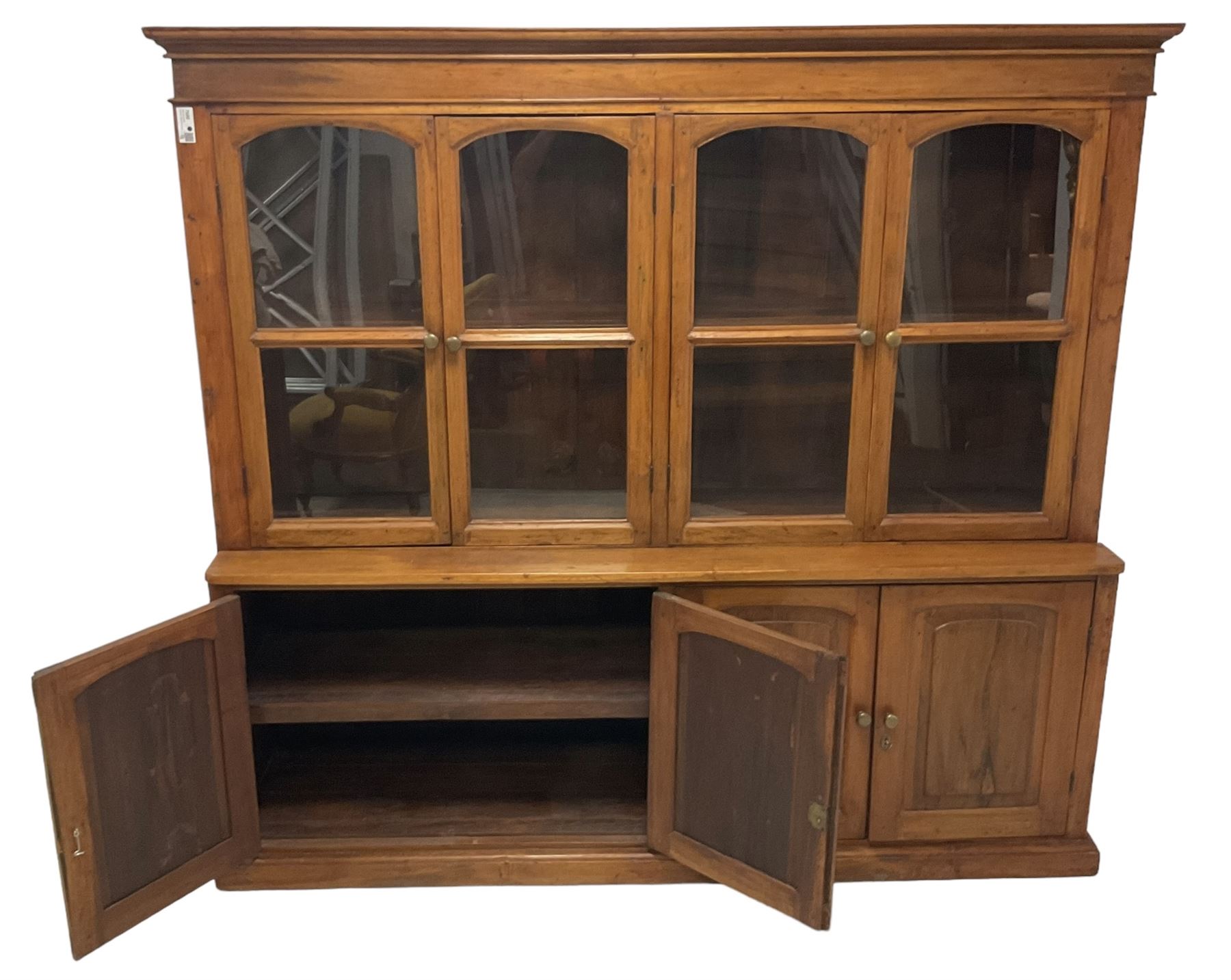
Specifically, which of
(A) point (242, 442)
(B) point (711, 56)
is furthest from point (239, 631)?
(B) point (711, 56)

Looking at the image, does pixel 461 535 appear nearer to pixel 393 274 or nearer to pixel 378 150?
pixel 393 274

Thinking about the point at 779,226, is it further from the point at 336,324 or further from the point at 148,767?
the point at 148,767

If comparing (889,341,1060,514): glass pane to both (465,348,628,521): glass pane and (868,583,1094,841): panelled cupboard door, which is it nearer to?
(868,583,1094,841): panelled cupboard door

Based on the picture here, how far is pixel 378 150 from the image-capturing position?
2.55 metres

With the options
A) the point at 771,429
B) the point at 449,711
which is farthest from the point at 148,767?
the point at 771,429

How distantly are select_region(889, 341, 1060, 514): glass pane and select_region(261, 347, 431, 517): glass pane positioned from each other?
1106 mm

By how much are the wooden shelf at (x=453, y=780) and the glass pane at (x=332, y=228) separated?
116 cm

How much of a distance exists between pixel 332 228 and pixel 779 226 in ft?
3.21

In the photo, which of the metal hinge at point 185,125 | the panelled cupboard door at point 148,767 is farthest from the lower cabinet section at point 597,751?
the metal hinge at point 185,125

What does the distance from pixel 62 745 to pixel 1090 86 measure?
8.12ft

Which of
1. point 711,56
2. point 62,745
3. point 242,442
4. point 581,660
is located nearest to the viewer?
point 62,745

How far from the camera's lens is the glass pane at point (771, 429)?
272 centimetres

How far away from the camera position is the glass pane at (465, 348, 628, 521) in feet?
8.92

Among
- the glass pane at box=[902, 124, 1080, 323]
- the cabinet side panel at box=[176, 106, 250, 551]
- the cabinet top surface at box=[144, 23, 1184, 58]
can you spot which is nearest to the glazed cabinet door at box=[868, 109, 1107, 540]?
the glass pane at box=[902, 124, 1080, 323]
